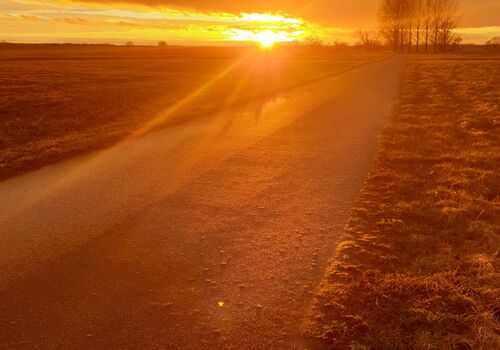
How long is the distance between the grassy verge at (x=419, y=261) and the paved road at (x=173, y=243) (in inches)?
12.1

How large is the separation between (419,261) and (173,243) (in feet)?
9.24

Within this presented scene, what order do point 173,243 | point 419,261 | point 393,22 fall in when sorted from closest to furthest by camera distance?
point 419,261 < point 173,243 < point 393,22

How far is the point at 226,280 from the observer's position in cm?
420

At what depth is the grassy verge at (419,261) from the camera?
340 cm

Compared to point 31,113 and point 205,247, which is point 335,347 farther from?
point 31,113

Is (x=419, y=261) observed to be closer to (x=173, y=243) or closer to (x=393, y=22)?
(x=173, y=243)

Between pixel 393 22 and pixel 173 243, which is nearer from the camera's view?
pixel 173 243

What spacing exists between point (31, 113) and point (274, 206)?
499 inches

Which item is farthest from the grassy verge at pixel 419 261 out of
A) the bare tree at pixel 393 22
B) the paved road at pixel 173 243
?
the bare tree at pixel 393 22

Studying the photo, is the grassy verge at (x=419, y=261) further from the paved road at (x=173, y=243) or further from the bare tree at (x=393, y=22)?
the bare tree at (x=393, y=22)

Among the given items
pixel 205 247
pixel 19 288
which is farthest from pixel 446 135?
pixel 19 288

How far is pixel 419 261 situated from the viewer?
4379 mm

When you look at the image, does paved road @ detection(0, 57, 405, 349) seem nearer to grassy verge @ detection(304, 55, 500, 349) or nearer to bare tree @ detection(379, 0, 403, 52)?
grassy verge @ detection(304, 55, 500, 349)

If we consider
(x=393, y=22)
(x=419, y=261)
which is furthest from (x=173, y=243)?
(x=393, y=22)
